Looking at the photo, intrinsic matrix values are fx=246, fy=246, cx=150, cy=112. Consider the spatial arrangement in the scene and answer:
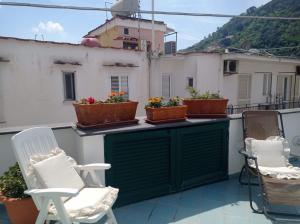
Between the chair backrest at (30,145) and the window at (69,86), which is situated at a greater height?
the window at (69,86)

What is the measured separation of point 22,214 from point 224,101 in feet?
8.97

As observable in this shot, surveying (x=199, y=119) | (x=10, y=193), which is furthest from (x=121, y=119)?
(x=10, y=193)

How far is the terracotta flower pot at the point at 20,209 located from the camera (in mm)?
2242

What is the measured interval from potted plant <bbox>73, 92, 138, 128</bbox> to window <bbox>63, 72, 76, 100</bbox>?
5188 mm

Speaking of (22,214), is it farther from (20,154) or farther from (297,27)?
(297,27)

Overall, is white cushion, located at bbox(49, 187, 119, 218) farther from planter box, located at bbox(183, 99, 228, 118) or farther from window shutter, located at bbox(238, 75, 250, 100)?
window shutter, located at bbox(238, 75, 250, 100)

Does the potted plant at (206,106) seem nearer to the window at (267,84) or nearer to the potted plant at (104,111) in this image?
the potted plant at (104,111)

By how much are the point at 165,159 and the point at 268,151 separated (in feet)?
4.54

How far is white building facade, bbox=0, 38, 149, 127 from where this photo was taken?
6719 mm

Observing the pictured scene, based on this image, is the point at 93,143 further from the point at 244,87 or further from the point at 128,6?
the point at 244,87

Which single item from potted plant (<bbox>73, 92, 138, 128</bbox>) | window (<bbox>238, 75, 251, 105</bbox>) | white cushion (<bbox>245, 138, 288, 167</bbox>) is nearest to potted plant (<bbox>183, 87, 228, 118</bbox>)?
white cushion (<bbox>245, 138, 288, 167</bbox>)

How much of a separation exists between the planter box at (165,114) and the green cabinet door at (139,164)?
18cm

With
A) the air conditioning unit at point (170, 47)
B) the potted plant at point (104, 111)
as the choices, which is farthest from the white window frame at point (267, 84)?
the potted plant at point (104, 111)

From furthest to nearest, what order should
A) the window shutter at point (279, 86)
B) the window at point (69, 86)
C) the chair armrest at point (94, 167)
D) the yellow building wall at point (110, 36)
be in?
1. the yellow building wall at point (110, 36)
2. the window shutter at point (279, 86)
3. the window at point (69, 86)
4. the chair armrest at point (94, 167)
